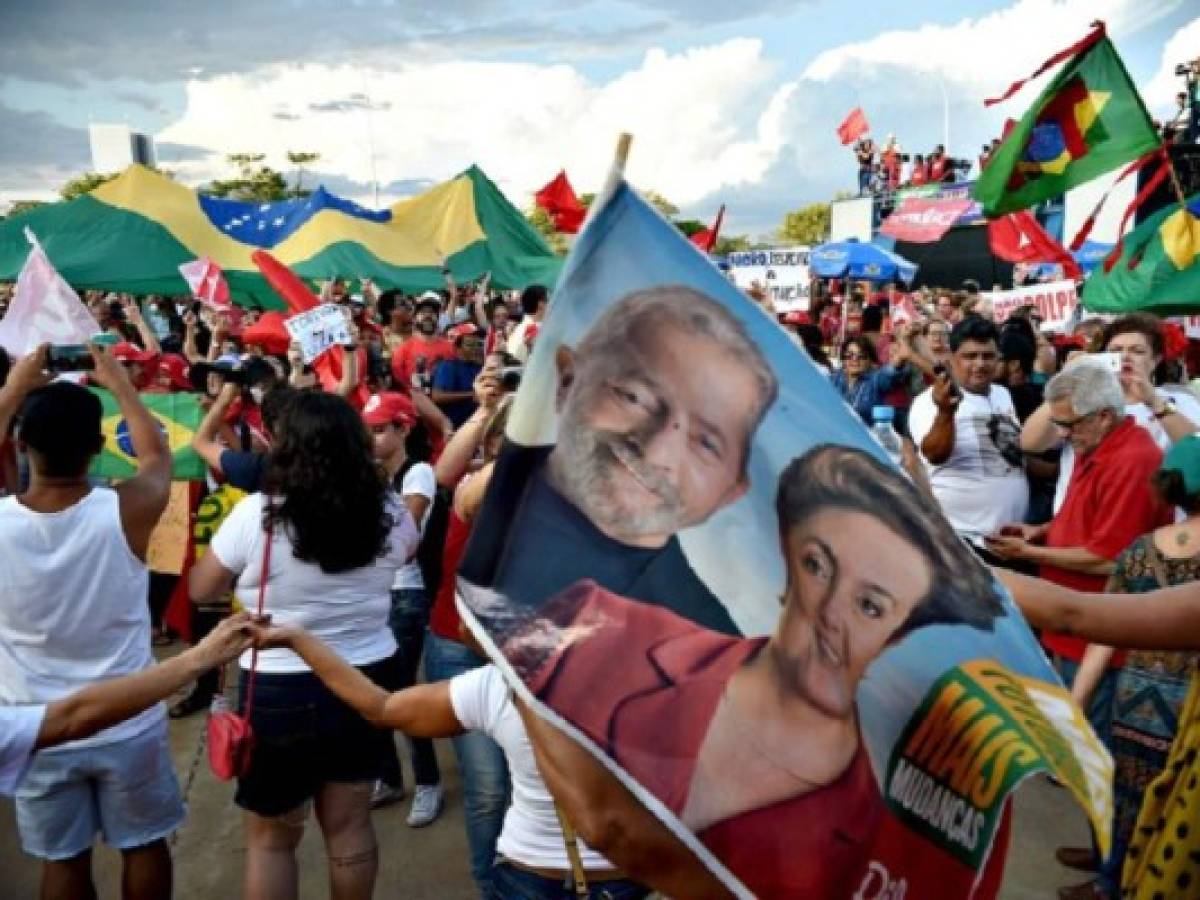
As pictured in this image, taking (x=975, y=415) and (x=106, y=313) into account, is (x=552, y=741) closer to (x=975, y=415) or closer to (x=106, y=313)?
(x=975, y=415)

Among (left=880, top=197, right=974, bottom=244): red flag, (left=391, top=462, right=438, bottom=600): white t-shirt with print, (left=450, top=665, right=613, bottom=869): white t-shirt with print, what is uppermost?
(left=880, top=197, right=974, bottom=244): red flag

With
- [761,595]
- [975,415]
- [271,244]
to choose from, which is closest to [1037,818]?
[975,415]

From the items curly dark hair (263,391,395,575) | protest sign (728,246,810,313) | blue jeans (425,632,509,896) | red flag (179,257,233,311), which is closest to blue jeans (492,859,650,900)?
blue jeans (425,632,509,896)

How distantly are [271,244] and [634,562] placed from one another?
397 inches

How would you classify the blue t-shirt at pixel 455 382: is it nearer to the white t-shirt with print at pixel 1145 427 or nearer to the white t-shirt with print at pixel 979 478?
the white t-shirt with print at pixel 979 478

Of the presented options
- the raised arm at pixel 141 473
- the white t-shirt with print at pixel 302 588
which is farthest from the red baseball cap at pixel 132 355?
the white t-shirt with print at pixel 302 588

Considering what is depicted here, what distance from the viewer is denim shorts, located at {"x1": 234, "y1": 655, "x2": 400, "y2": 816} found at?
2652 millimetres

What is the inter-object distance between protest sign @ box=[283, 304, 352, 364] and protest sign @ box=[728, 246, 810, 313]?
700 centimetres

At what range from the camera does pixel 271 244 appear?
403 inches

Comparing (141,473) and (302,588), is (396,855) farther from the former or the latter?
(141,473)

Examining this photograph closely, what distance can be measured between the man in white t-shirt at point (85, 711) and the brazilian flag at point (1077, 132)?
484 cm

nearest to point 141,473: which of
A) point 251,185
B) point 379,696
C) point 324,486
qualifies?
point 324,486

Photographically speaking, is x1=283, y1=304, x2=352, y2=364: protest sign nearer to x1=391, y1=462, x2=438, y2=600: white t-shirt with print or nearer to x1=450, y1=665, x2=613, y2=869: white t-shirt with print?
x1=391, y1=462, x2=438, y2=600: white t-shirt with print

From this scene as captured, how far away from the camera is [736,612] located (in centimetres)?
112
